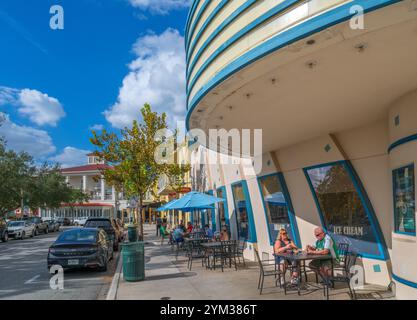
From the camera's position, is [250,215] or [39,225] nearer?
[250,215]

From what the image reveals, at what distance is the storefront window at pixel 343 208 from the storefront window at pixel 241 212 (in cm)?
431

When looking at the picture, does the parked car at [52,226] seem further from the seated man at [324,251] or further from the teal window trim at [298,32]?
the teal window trim at [298,32]

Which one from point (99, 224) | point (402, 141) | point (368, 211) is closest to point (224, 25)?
point (402, 141)

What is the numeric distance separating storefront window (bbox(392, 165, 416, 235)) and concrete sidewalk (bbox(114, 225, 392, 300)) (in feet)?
5.17

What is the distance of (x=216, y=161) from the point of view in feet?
63.0

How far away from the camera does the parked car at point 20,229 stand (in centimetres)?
2997

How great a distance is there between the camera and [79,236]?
12883mm

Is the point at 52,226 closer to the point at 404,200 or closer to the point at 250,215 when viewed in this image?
the point at 250,215

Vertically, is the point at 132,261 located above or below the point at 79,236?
below

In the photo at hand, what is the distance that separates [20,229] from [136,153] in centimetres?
1596

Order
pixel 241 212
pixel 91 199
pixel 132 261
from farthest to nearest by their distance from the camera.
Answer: pixel 91 199, pixel 241 212, pixel 132 261
